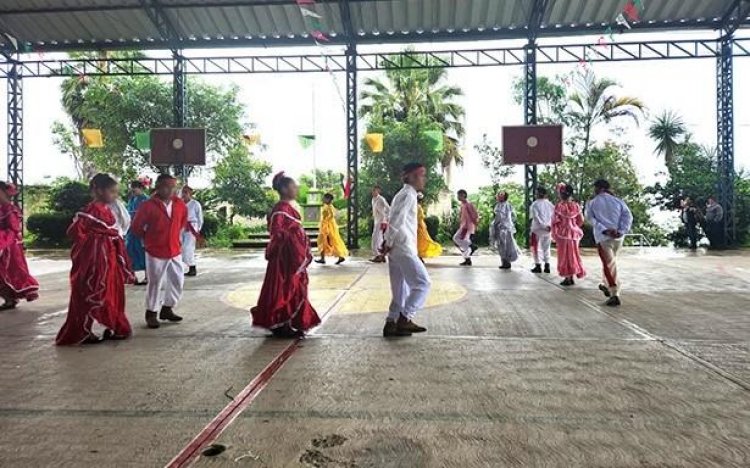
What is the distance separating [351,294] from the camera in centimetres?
741

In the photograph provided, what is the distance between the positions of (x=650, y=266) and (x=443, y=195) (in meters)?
15.1

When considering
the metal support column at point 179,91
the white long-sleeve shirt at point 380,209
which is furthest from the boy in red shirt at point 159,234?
the metal support column at point 179,91

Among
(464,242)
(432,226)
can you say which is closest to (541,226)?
(464,242)

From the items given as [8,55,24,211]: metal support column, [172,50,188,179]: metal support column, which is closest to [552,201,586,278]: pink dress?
[172,50,188,179]: metal support column

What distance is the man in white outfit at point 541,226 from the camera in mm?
9828

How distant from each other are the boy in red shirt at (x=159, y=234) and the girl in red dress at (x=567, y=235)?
5.42 metres

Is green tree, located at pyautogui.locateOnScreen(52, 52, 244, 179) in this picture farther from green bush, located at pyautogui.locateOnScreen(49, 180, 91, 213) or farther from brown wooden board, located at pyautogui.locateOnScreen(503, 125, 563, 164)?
brown wooden board, located at pyautogui.locateOnScreen(503, 125, 563, 164)

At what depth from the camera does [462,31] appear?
16781 millimetres

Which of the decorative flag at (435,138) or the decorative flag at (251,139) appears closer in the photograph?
the decorative flag at (435,138)

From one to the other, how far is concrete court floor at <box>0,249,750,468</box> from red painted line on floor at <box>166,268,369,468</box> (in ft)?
0.19

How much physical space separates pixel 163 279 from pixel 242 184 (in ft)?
55.1

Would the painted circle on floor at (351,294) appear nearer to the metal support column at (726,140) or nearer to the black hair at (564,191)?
the black hair at (564,191)

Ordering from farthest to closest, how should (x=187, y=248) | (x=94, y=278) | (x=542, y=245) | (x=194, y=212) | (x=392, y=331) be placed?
(x=542, y=245) < (x=187, y=248) < (x=194, y=212) < (x=392, y=331) < (x=94, y=278)

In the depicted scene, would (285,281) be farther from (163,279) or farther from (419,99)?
(419,99)
